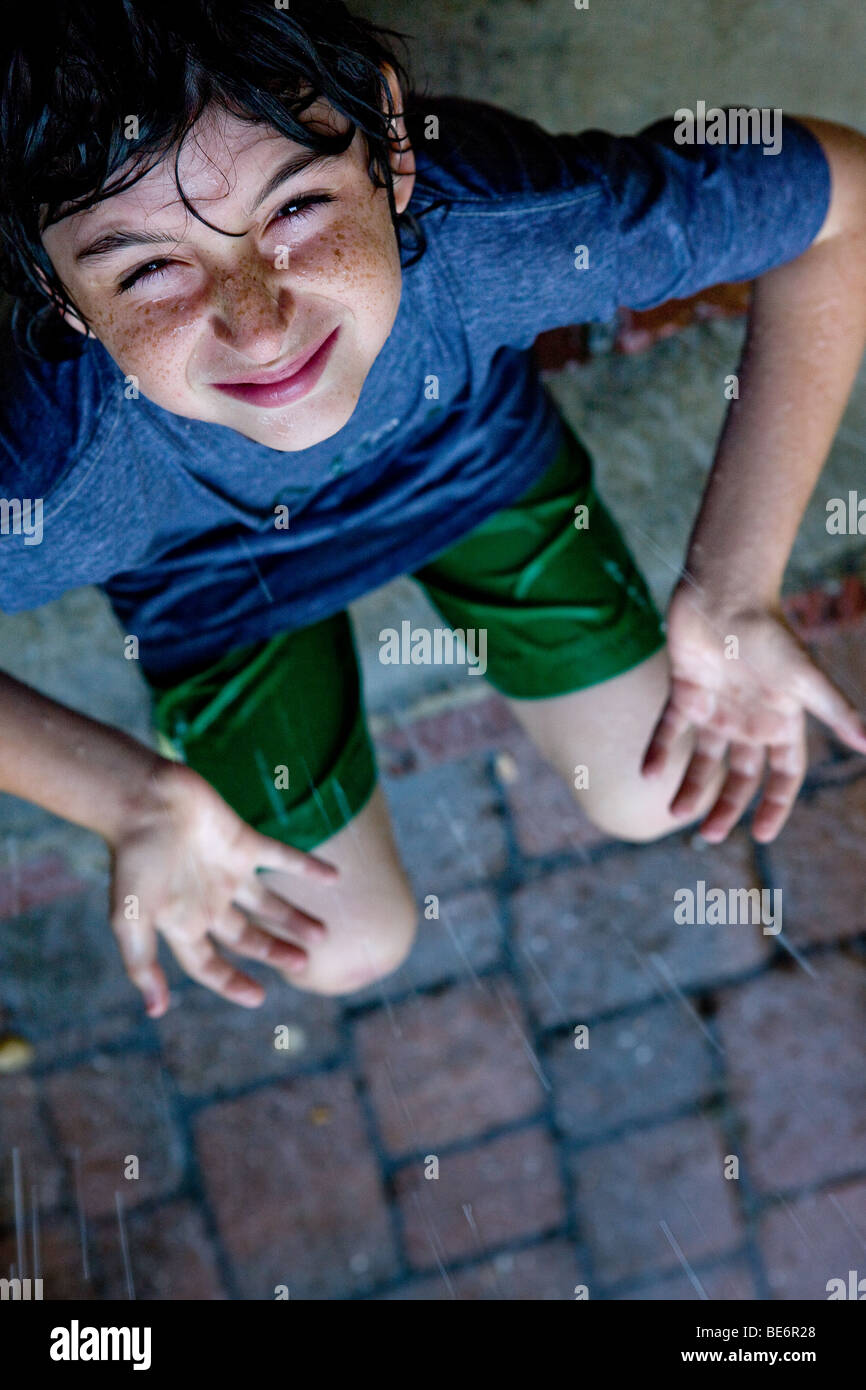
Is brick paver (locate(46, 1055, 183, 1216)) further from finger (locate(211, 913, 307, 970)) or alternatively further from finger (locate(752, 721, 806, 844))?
finger (locate(752, 721, 806, 844))

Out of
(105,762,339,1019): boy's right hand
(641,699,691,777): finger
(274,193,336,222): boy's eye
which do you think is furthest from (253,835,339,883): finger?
(274,193,336,222): boy's eye

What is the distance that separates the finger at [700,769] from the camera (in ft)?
4.27

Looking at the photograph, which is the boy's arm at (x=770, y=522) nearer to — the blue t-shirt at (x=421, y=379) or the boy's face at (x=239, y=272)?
the blue t-shirt at (x=421, y=379)

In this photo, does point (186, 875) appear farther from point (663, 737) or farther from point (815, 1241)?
point (815, 1241)

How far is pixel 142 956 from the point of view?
3.92 ft

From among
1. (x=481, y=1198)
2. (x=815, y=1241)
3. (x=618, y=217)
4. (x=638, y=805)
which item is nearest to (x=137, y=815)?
(x=638, y=805)

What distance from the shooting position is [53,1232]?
5.59 ft

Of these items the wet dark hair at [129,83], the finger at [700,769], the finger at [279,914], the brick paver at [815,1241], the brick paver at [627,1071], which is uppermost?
the wet dark hair at [129,83]

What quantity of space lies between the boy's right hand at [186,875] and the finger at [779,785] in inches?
19.9

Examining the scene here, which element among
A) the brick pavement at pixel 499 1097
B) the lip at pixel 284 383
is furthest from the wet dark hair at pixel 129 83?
the brick pavement at pixel 499 1097

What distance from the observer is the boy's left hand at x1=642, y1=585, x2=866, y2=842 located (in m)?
1.24

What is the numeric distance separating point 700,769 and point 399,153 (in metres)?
0.74
